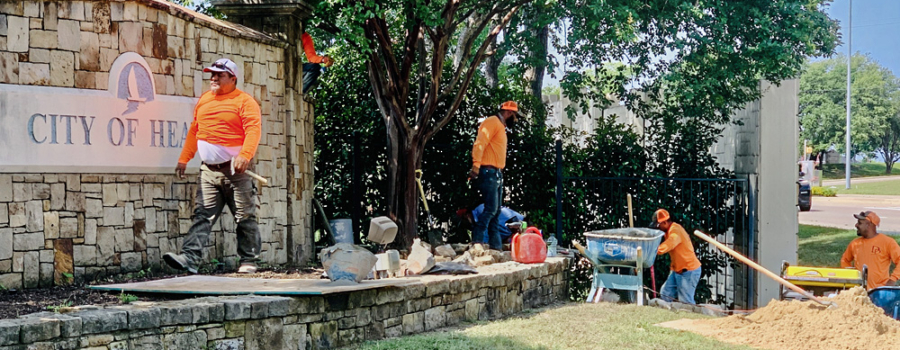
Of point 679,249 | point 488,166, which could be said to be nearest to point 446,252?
point 488,166

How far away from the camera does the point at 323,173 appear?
1167 cm

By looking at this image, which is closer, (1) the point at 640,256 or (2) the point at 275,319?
(2) the point at 275,319

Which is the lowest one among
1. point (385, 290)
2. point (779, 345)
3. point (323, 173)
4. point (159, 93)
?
point (779, 345)

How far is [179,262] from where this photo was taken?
752cm

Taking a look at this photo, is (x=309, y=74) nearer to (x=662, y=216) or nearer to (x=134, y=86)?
(x=134, y=86)

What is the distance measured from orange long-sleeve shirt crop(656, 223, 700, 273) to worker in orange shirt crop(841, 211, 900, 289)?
5.24 feet

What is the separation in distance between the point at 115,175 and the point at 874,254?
25.0 feet

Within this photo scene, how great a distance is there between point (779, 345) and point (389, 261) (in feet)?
10.4

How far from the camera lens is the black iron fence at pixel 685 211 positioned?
1181 centimetres

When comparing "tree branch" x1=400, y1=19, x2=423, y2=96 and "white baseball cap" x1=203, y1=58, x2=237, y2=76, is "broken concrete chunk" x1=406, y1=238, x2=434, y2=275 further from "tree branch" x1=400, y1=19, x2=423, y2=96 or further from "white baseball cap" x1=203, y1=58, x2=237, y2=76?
"tree branch" x1=400, y1=19, x2=423, y2=96

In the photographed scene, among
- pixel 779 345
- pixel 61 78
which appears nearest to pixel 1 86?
pixel 61 78

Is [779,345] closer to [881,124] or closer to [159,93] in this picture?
Answer: [159,93]

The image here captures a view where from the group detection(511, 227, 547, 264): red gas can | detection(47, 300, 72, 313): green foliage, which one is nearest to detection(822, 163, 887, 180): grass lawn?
detection(511, 227, 547, 264): red gas can

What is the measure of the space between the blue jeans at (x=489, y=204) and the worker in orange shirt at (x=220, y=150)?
3103 millimetres
